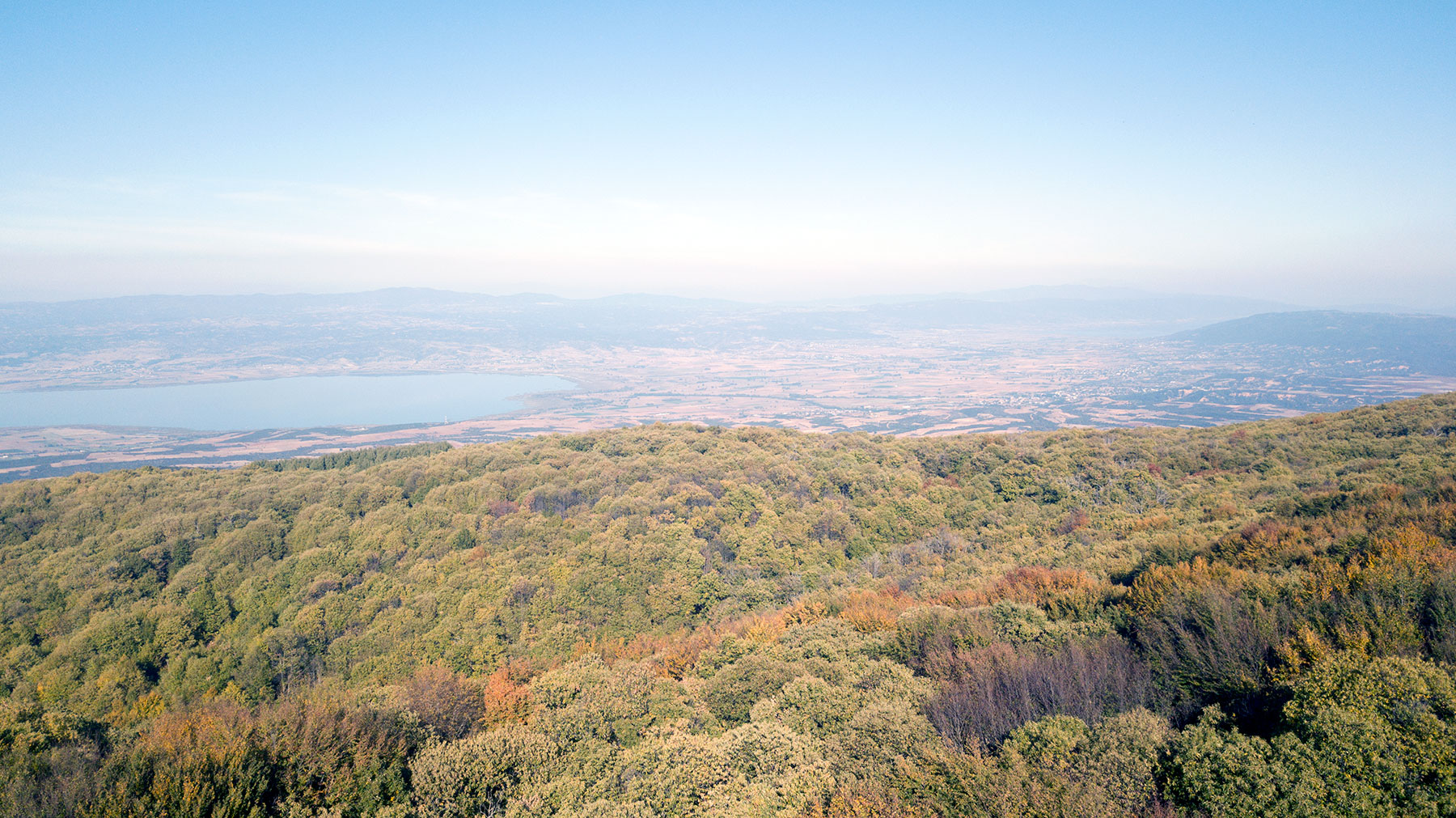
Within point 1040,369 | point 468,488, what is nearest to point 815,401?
point 1040,369

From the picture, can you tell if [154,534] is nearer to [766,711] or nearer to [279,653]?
[279,653]

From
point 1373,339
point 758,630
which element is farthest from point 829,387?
point 1373,339

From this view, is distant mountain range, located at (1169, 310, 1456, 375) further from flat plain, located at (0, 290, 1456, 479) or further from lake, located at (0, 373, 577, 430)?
lake, located at (0, 373, 577, 430)

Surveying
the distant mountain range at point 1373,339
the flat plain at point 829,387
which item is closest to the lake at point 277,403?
the flat plain at point 829,387

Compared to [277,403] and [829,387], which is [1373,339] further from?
[277,403]

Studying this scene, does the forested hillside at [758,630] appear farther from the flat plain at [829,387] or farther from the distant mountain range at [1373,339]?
the distant mountain range at [1373,339]
